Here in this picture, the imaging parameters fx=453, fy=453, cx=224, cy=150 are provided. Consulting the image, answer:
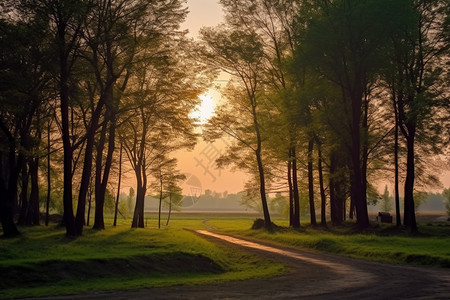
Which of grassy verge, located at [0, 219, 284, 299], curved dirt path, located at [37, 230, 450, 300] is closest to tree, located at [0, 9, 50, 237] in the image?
grassy verge, located at [0, 219, 284, 299]

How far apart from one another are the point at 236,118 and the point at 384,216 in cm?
2206

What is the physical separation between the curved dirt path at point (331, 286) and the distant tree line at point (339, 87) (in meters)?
17.3

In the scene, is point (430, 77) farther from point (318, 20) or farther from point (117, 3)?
point (117, 3)

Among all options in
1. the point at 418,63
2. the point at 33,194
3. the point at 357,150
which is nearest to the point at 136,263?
the point at 357,150

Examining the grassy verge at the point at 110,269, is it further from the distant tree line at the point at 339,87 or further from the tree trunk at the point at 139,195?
the tree trunk at the point at 139,195

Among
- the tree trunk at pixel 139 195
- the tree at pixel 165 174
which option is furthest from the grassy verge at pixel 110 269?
the tree at pixel 165 174

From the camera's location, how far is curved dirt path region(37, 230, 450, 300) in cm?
1315

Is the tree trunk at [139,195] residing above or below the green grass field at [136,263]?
above

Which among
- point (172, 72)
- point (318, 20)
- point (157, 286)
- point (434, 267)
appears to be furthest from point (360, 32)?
point (157, 286)

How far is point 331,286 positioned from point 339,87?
29.4m

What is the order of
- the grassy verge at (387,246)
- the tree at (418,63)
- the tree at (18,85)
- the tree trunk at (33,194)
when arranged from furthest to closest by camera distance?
the tree trunk at (33,194) → the tree at (418,63) → the tree at (18,85) → the grassy verge at (387,246)

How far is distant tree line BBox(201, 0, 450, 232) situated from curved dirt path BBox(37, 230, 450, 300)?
56.8ft

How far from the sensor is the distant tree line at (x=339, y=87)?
114 feet

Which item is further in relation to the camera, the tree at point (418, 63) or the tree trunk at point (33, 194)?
the tree trunk at point (33, 194)
